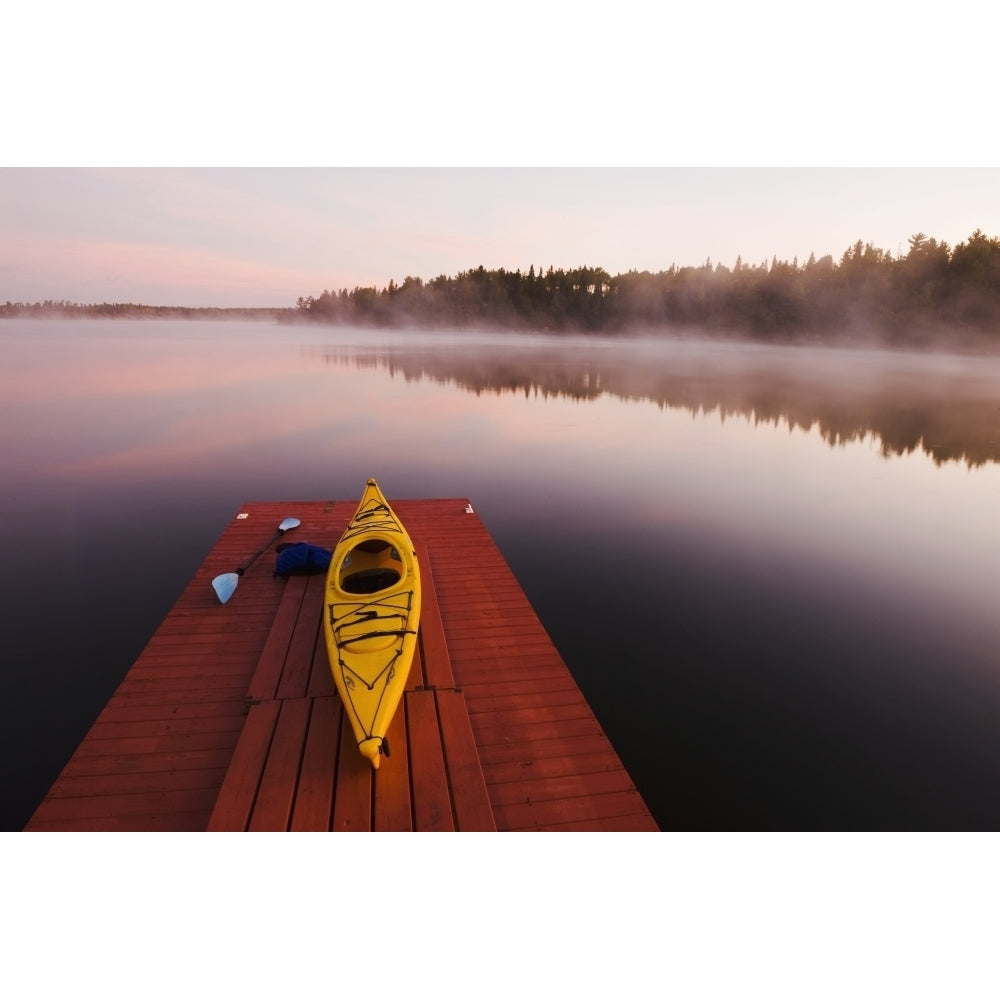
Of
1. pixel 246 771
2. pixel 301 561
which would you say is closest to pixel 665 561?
pixel 301 561

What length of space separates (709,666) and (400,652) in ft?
17.0

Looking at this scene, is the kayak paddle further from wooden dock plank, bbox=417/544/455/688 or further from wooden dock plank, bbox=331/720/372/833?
wooden dock plank, bbox=331/720/372/833

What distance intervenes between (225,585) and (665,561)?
28.0ft

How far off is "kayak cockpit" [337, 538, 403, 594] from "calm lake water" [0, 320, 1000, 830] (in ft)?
10.6

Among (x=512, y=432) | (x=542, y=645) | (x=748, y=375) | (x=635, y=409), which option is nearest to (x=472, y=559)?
(x=542, y=645)

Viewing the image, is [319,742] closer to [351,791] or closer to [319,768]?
[319,768]

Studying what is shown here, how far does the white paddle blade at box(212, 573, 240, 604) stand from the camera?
7.48 meters

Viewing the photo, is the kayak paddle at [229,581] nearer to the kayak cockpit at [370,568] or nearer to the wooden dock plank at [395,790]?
the kayak cockpit at [370,568]

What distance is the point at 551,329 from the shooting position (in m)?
114

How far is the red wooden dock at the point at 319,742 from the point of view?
4309 mm

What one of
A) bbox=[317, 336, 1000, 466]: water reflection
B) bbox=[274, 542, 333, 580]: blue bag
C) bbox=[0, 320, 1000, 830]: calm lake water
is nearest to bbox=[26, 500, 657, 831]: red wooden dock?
bbox=[274, 542, 333, 580]: blue bag

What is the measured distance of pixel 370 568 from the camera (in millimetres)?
7160

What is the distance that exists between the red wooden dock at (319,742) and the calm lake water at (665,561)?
1859mm

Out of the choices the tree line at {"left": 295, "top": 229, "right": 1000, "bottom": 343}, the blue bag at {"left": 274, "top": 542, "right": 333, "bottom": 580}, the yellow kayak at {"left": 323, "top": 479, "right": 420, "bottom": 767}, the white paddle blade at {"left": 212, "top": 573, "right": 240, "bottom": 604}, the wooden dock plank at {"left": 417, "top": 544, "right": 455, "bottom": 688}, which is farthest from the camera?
the tree line at {"left": 295, "top": 229, "right": 1000, "bottom": 343}
